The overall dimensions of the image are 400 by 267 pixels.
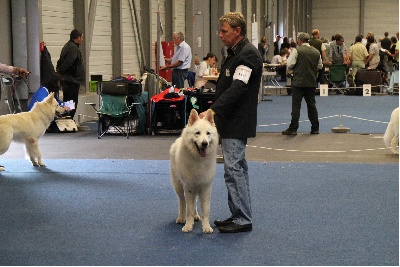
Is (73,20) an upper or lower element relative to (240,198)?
upper

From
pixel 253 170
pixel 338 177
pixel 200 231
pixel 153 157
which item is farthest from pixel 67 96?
pixel 200 231

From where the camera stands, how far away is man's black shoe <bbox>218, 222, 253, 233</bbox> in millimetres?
5219

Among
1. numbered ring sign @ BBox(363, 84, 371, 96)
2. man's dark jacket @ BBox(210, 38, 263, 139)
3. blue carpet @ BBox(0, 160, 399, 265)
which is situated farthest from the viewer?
numbered ring sign @ BBox(363, 84, 371, 96)

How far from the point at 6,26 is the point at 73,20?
116 inches

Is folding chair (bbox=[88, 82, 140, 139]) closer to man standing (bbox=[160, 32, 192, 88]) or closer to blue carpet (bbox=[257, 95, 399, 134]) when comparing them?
blue carpet (bbox=[257, 95, 399, 134])

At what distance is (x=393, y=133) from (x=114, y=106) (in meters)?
4.69

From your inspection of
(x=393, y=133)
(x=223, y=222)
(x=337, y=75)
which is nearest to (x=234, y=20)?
(x=223, y=222)

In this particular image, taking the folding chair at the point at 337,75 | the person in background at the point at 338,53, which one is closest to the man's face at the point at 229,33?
the folding chair at the point at 337,75

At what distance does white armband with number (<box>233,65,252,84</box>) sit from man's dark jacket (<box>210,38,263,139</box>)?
0.03 m

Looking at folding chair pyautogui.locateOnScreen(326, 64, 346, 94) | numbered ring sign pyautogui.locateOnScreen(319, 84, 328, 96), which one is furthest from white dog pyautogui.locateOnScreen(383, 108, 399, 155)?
folding chair pyautogui.locateOnScreen(326, 64, 346, 94)

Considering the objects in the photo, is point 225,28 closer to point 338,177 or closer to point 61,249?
point 61,249

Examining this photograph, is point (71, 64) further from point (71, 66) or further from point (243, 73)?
point (243, 73)

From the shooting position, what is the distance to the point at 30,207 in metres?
6.19

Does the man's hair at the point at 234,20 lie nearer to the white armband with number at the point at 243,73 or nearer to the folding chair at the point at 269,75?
the white armband with number at the point at 243,73
